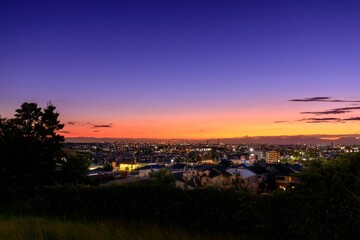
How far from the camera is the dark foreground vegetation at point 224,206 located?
810 cm

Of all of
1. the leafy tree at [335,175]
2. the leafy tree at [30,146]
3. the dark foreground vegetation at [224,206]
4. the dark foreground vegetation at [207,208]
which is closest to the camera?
the leafy tree at [335,175]

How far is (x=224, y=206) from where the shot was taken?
10.4 metres

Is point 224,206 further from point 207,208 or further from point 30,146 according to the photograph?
point 30,146

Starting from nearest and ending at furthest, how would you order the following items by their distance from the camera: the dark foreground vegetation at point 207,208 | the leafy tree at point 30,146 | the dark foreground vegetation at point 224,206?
1. the dark foreground vegetation at point 224,206
2. the dark foreground vegetation at point 207,208
3. the leafy tree at point 30,146

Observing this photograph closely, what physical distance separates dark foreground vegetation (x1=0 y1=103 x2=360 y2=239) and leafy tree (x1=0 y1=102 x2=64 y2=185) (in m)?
6.14

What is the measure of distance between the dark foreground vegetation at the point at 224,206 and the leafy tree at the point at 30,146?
242 inches

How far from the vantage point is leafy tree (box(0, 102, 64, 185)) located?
21.4m

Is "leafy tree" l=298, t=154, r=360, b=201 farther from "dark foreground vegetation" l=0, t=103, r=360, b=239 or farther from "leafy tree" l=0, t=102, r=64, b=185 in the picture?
"leafy tree" l=0, t=102, r=64, b=185

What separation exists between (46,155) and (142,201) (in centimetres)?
1285

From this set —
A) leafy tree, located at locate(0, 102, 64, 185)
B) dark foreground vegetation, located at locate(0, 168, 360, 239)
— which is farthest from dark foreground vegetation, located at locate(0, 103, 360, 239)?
leafy tree, located at locate(0, 102, 64, 185)

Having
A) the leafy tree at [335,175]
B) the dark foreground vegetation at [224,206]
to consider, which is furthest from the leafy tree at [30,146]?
the leafy tree at [335,175]

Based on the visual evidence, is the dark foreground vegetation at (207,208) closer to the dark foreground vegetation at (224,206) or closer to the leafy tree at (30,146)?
the dark foreground vegetation at (224,206)

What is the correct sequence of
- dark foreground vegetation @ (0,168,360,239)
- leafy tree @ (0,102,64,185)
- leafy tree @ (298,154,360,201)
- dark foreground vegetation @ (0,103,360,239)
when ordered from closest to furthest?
leafy tree @ (298,154,360,201)
dark foreground vegetation @ (0,103,360,239)
dark foreground vegetation @ (0,168,360,239)
leafy tree @ (0,102,64,185)

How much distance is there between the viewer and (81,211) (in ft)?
41.0
